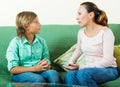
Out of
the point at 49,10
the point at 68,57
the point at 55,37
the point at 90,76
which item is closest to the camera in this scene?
the point at 90,76

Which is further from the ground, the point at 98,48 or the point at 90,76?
the point at 98,48

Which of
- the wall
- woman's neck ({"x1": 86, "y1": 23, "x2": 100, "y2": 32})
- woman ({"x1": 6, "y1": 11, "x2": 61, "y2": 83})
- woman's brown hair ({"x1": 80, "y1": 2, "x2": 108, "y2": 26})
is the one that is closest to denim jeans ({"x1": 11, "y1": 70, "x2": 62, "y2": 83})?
woman ({"x1": 6, "y1": 11, "x2": 61, "y2": 83})

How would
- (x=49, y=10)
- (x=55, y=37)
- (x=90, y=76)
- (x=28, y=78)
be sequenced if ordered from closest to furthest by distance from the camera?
1. (x=90, y=76)
2. (x=28, y=78)
3. (x=55, y=37)
4. (x=49, y=10)

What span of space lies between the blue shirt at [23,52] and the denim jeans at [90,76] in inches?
14.3

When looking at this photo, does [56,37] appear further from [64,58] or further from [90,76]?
[90,76]

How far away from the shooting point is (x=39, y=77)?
7.61ft

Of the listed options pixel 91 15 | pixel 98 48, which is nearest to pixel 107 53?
pixel 98 48

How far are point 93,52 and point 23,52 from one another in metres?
0.58

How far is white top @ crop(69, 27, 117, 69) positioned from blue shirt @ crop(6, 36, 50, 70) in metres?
0.29

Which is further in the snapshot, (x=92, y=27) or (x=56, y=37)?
(x=56, y=37)

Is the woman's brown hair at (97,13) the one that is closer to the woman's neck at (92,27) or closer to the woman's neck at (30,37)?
the woman's neck at (92,27)

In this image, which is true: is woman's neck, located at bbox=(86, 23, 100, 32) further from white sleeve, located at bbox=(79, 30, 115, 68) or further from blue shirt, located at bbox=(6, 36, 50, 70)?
blue shirt, located at bbox=(6, 36, 50, 70)

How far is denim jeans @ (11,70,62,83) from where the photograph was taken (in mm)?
2314

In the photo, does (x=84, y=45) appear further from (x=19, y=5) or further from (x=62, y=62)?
(x=19, y=5)
